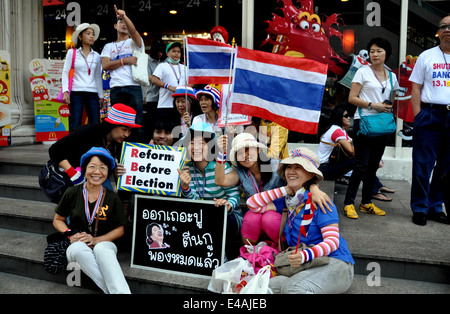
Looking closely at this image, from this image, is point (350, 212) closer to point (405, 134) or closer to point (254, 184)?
point (254, 184)

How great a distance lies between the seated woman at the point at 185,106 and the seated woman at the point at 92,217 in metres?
1.41

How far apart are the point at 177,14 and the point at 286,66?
671 centimetres

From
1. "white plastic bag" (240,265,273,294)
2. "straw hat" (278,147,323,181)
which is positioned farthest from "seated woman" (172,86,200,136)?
"white plastic bag" (240,265,273,294)

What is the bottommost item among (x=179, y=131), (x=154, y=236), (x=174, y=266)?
(x=174, y=266)

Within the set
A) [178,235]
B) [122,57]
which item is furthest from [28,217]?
[122,57]

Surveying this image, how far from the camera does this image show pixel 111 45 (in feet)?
18.0

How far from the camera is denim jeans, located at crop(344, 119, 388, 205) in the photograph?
4469 millimetres

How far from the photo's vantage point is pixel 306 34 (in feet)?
20.9

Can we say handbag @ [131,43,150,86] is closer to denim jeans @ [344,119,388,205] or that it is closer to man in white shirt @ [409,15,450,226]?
denim jeans @ [344,119,388,205]

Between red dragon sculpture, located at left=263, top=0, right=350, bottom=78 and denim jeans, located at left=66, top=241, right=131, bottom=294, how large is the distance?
4.46m

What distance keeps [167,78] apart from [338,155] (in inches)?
102

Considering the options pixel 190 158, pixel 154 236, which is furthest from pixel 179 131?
pixel 154 236

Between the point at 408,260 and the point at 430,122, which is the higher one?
the point at 430,122

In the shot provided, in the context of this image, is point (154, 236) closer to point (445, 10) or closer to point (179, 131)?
point (179, 131)
